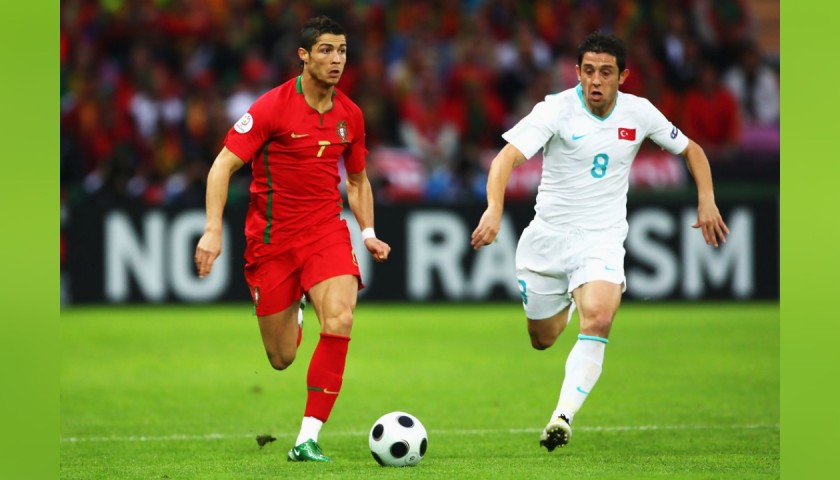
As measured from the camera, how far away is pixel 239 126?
7.89m

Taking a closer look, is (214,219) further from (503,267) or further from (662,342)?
(503,267)

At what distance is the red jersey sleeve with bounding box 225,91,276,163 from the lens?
7.83 meters

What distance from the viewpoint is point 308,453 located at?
302 inches

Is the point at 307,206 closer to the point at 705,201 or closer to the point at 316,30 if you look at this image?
the point at 316,30

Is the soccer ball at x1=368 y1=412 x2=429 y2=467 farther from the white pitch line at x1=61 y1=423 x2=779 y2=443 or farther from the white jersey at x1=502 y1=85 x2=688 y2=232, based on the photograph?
the white jersey at x1=502 y1=85 x2=688 y2=232

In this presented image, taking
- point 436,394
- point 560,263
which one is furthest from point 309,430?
point 436,394

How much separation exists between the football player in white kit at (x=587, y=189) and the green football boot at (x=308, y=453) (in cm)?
133

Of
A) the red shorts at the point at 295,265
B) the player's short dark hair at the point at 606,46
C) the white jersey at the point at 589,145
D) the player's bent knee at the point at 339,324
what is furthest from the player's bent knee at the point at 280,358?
the player's short dark hair at the point at 606,46

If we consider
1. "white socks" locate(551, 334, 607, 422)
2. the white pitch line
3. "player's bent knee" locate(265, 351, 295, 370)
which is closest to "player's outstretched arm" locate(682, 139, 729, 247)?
"white socks" locate(551, 334, 607, 422)

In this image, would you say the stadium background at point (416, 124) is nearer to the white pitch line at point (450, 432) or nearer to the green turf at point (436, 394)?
the green turf at point (436, 394)

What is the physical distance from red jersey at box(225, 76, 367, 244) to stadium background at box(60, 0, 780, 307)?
27.4 ft

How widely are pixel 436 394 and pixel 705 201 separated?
12.0 feet

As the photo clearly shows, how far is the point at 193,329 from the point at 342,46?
26.6ft

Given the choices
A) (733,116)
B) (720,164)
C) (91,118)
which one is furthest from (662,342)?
(91,118)
